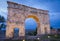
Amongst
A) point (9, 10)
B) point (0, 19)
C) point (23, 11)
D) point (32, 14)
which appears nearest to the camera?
point (9, 10)

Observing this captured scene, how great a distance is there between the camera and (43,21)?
51.0ft

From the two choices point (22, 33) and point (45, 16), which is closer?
point (22, 33)

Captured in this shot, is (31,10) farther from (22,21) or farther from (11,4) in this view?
(11,4)

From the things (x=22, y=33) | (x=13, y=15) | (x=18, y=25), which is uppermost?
(x=13, y=15)

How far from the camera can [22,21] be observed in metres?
13.2

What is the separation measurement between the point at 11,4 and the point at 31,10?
3269 millimetres

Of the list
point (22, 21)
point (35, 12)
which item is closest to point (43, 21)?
point (35, 12)

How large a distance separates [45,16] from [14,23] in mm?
5898

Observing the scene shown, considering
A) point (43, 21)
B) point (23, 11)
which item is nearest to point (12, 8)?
point (23, 11)

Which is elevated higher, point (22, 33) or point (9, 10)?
point (9, 10)

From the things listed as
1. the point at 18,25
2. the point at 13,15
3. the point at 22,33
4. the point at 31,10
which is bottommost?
the point at 22,33

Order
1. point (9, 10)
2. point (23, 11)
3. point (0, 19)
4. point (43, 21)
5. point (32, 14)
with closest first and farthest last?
point (9, 10)
point (23, 11)
point (32, 14)
point (43, 21)
point (0, 19)

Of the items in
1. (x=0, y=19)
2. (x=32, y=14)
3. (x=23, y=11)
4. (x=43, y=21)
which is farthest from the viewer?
(x=0, y=19)

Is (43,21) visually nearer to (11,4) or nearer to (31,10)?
(31,10)
